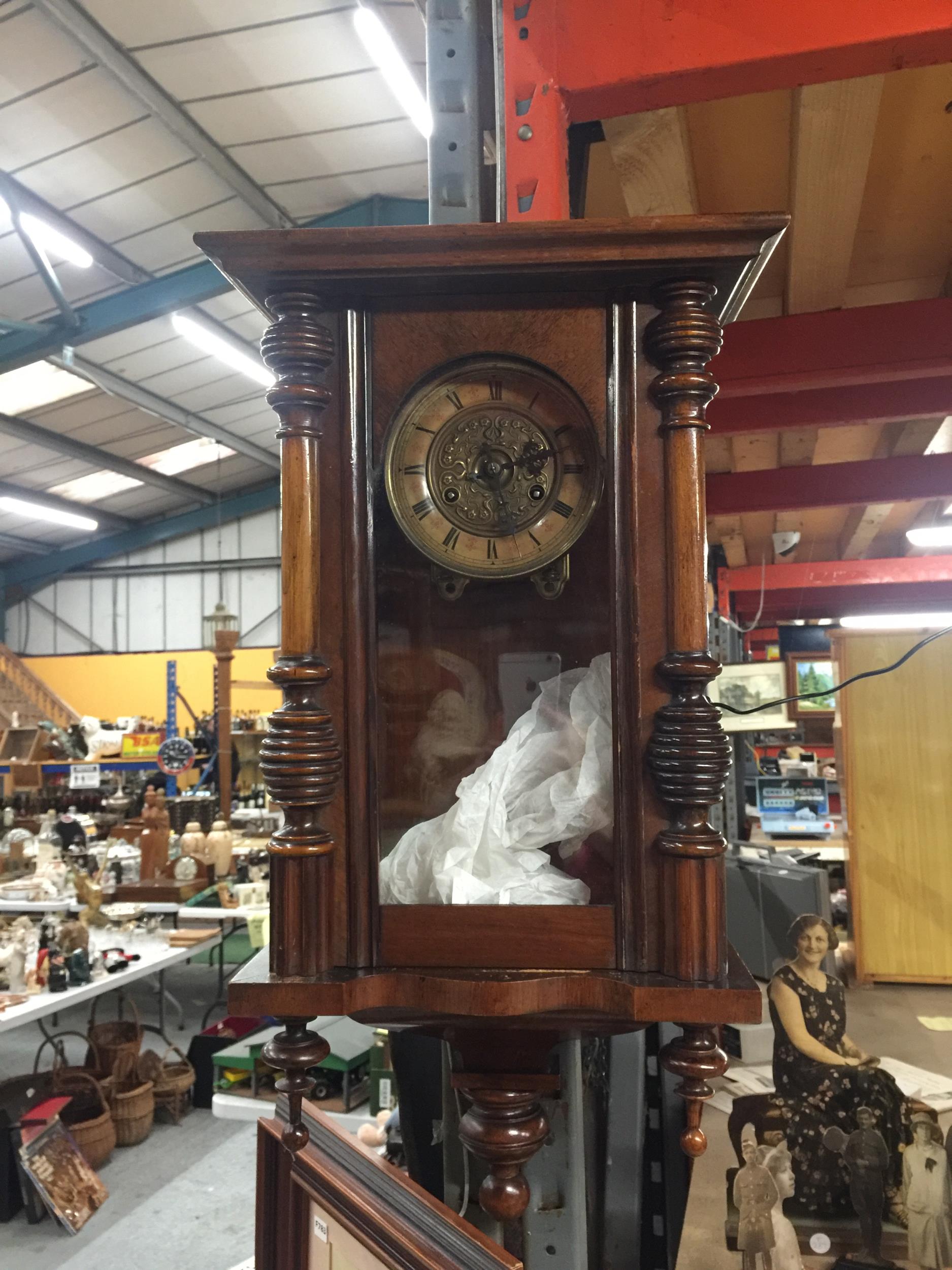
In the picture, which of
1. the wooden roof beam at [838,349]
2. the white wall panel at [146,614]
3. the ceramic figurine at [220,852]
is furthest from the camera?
the white wall panel at [146,614]

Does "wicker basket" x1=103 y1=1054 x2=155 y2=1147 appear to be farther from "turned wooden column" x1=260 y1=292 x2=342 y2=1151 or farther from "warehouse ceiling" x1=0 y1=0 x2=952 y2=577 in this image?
"warehouse ceiling" x1=0 y1=0 x2=952 y2=577

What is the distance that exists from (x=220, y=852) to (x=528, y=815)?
4.79 m

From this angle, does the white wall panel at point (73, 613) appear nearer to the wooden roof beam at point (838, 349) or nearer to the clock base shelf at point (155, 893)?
the clock base shelf at point (155, 893)

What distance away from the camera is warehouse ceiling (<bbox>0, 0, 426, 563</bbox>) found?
4.07m

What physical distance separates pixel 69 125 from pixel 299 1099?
5.29 meters

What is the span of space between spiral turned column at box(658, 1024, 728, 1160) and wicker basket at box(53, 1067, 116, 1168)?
367 cm

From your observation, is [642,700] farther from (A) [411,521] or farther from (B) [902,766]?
(B) [902,766]

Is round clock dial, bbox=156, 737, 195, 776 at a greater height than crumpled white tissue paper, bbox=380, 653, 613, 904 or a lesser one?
lesser

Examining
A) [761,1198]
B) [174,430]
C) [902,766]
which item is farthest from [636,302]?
[174,430]

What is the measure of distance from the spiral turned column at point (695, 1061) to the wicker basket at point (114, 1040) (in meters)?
3.76

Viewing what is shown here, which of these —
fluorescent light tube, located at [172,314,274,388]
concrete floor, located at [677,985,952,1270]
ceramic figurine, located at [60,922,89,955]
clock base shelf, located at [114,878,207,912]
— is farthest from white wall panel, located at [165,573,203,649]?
concrete floor, located at [677,985,952,1270]

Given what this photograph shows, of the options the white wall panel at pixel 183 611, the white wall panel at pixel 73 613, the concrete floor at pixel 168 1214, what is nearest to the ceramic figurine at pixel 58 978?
the concrete floor at pixel 168 1214

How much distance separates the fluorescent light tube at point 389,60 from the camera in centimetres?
398

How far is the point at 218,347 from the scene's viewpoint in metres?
8.27
